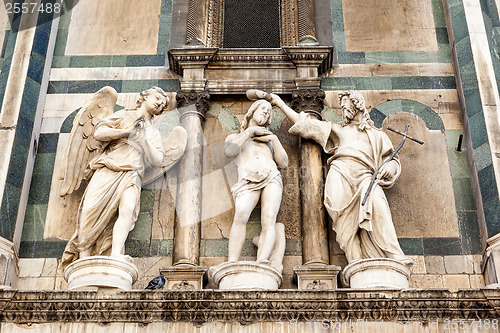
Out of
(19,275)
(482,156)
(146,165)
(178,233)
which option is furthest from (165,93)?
(482,156)

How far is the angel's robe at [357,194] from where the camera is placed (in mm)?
10172

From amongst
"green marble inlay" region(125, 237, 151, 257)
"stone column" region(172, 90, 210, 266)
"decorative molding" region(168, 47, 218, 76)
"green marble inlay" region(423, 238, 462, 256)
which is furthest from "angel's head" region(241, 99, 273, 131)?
"green marble inlay" region(423, 238, 462, 256)

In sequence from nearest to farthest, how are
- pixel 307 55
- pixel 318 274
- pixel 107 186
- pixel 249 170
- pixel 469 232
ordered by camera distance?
pixel 318 274 < pixel 107 186 < pixel 249 170 < pixel 469 232 < pixel 307 55

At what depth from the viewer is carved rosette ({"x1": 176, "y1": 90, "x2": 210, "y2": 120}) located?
460 inches

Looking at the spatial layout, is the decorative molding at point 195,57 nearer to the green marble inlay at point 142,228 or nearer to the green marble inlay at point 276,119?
the green marble inlay at point 276,119

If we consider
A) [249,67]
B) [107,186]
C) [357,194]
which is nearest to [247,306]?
[357,194]

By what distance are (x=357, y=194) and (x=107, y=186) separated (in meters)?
2.83

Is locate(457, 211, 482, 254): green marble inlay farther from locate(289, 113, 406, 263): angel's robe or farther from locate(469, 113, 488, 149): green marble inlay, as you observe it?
locate(289, 113, 406, 263): angel's robe

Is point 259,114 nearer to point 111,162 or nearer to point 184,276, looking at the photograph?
point 111,162

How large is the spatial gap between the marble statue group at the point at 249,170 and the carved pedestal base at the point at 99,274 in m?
0.14

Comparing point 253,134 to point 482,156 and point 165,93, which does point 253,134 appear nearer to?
point 165,93

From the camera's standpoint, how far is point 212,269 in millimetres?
10219

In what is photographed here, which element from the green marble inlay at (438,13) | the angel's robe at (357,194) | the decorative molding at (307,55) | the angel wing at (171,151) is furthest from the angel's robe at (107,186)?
the green marble inlay at (438,13)

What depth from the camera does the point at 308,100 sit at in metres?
11.7
